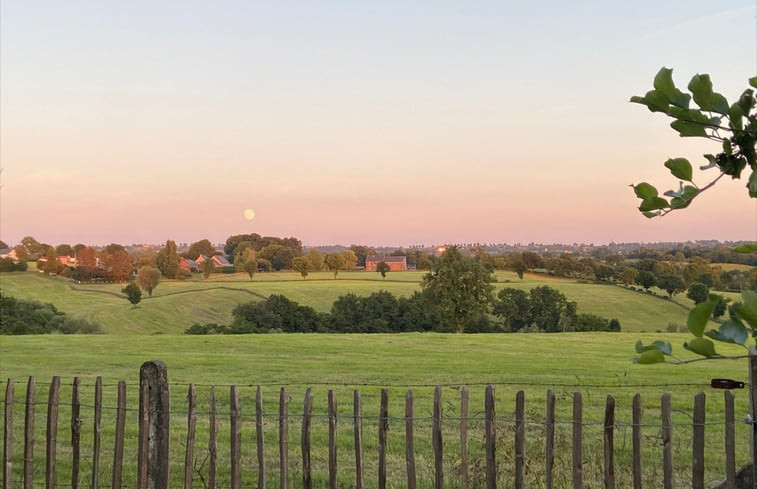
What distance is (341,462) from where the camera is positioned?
33.7ft

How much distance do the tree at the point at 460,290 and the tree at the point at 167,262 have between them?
5467 cm

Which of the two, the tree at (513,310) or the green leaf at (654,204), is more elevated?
the green leaf at (654,204)

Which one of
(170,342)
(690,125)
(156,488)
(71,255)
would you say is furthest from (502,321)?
(71,255)

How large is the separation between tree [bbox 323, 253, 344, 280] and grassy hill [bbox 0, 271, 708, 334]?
27.9 feet

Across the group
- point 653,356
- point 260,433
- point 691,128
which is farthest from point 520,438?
point 691,128

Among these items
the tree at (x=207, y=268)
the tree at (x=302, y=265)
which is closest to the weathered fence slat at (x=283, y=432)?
the tree at (x=302, y=265)

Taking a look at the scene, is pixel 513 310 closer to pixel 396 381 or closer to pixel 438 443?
pixel 396 381

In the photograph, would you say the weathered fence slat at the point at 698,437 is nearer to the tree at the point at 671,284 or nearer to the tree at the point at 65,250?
the tree at the point at 671,284

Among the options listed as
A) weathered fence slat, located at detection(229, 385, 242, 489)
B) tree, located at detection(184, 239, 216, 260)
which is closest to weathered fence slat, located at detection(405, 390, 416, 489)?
weathered fence slat, located at detection(229, 385, 242, 489)

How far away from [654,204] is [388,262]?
388 feet

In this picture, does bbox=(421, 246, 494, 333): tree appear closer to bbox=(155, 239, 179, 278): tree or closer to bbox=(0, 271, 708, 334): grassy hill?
bbox=(0, 271, 708, 334): grassy hill

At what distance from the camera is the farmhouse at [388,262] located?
118 m

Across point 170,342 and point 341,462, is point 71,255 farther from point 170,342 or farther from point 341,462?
point 341,462

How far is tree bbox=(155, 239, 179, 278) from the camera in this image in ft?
327
